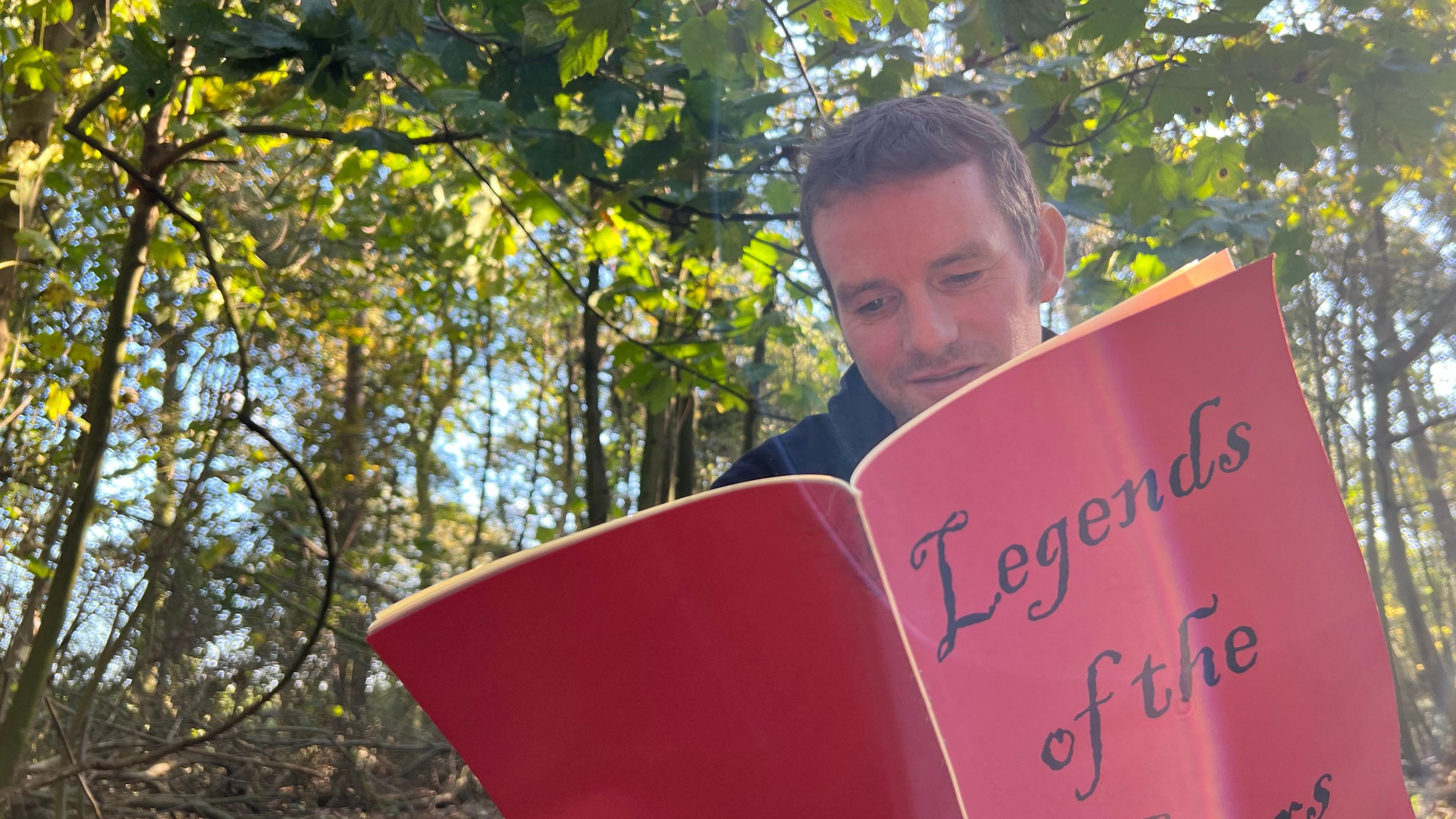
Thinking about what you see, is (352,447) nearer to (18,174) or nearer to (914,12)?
(18,174)

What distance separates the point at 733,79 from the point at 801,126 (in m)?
0.16

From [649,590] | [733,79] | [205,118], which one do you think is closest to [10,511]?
[205,118]

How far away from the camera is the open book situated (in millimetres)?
450

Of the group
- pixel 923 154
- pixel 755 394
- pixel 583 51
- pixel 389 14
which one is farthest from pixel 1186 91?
pixel 755 394

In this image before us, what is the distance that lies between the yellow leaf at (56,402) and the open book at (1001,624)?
281cm

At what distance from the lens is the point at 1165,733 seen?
1.55ft

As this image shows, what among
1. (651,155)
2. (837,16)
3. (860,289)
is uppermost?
(651,155)

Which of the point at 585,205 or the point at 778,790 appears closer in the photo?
the point at 778,790

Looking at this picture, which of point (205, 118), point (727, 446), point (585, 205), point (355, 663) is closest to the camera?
point (205, 118)

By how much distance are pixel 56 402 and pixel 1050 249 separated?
→ 293cm

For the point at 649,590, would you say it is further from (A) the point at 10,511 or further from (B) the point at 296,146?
(B) the point at 296,146

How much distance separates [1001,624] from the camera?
0.45 m

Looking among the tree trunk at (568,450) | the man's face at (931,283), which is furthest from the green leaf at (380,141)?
the tree trunk at (568,450)

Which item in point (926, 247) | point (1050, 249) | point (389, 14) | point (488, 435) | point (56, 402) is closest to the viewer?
point (926, 247)
